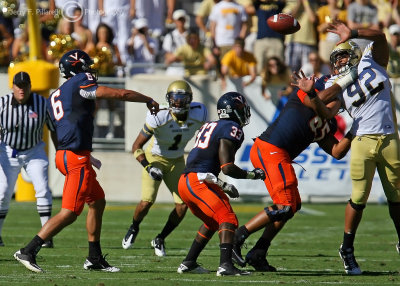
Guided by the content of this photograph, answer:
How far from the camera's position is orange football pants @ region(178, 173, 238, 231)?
7.32 meters

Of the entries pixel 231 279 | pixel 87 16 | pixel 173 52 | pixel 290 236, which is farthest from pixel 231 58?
pixel 231 279

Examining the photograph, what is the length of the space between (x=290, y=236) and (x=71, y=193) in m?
4.04

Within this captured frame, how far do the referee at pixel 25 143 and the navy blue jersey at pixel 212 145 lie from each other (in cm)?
254

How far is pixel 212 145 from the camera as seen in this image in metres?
7.44

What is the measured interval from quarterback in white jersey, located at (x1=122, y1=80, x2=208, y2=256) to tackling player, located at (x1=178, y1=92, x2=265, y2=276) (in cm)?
154

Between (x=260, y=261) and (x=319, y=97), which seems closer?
(x=319, y=97)

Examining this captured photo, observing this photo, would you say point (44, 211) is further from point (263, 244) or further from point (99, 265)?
point (263, 244)

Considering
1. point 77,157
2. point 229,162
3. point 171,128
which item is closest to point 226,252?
point 229,162

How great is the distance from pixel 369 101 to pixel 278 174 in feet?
3.07

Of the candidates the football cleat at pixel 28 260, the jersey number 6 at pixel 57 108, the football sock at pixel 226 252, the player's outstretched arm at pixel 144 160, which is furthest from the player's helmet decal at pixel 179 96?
the football cleat at pixel 28 260

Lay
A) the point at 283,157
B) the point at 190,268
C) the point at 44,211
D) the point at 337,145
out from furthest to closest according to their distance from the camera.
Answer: the point at 44,211 → the point at 337,145 → the point at 283,157 → the point at 190,268

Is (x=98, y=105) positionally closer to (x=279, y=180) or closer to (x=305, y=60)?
(x=305, y=60)

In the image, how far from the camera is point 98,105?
15070 mm

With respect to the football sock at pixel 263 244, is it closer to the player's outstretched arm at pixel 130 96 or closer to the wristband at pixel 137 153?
the player's outstretched arm at pixel 130 96
